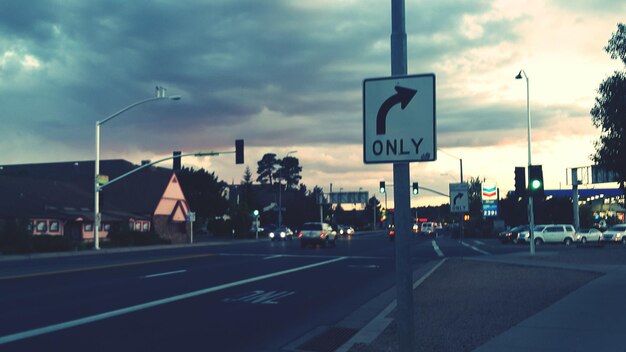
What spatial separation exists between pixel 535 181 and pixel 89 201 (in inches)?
1768

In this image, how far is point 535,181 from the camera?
29.6 m

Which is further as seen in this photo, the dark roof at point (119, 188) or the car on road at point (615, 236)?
the dark roof at point (119, 188)

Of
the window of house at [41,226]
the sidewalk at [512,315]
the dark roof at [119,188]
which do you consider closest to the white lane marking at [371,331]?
the sidewalk at [512,315]

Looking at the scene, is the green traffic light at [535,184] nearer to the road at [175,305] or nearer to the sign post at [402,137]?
the road at [175,305]

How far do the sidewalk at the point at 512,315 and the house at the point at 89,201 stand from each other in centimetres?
3377

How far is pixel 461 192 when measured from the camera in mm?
31172

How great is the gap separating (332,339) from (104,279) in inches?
456

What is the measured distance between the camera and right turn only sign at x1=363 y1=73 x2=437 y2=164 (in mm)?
5691

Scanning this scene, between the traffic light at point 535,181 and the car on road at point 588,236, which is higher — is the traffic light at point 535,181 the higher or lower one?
the higher one

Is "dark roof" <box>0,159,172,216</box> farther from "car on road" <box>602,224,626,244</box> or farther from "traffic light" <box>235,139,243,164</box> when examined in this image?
"car on road" <box>602,224,626,244</box>

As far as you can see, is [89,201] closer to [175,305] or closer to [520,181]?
[520,181]

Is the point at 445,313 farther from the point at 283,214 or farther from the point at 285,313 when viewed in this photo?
the point at 283,214

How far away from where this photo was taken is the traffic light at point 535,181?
2945cm

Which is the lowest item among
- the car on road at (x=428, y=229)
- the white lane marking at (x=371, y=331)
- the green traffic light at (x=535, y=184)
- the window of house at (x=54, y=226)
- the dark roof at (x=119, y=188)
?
the car on road at (x=428, y=229)
